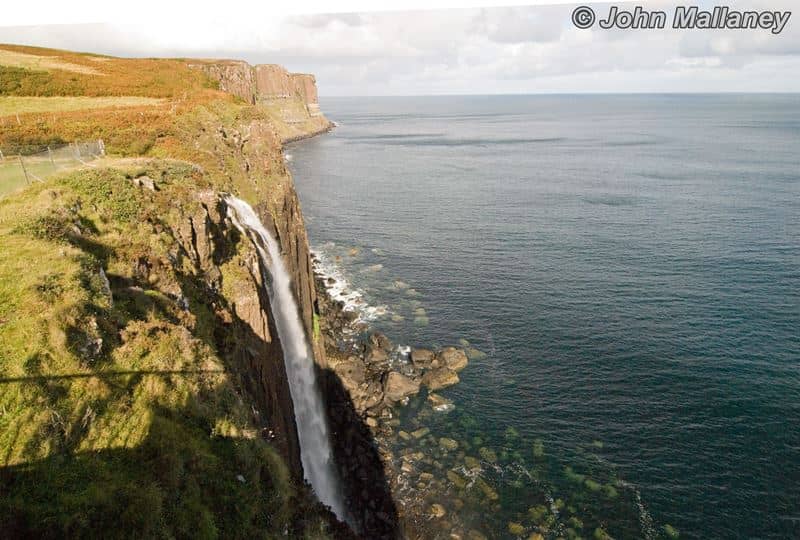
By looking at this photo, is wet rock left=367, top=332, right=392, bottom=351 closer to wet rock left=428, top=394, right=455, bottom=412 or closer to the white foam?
the white foam

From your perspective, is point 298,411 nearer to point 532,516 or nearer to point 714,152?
point 532,516

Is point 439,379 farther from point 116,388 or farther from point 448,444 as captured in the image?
point 116,388

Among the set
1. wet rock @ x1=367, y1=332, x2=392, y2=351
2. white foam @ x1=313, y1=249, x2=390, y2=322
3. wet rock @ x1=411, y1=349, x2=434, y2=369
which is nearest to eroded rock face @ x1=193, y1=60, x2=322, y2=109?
white foam @ x1=313, y1=249, x2=390, y2=322

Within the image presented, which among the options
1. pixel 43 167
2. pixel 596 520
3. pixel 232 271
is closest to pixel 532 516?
pixel 596 520

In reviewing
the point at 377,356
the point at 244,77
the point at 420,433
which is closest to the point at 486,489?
the point at 420,433

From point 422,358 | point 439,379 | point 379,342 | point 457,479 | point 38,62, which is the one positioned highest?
point 38,62
